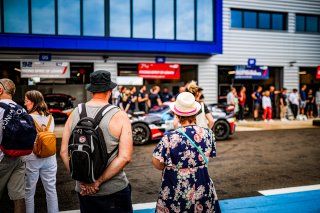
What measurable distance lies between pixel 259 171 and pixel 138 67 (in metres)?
11.2

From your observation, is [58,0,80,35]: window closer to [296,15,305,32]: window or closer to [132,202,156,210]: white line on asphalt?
[132,202,156,210]: white line on asphalt

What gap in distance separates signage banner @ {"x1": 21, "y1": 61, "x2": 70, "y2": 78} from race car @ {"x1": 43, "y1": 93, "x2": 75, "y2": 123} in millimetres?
1070

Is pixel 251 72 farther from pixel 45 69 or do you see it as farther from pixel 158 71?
pixel 45 69

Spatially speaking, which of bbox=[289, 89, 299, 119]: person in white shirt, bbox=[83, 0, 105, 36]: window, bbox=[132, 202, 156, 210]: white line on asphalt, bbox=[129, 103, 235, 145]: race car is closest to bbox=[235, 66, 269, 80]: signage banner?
bbox=[289, 89, 299, 119]: person in white shirt

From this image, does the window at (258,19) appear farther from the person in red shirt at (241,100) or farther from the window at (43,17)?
the window at (43,17)

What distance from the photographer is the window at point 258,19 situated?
18.7 m

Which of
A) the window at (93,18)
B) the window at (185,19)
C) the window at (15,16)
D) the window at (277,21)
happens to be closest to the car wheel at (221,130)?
the window at (185,19)

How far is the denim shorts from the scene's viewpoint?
8.11 feet

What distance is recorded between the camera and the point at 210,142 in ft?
8.95

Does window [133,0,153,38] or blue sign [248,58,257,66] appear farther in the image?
blue sign [248,58,257,66]

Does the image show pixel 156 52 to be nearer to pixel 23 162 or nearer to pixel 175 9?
pixel 175 9

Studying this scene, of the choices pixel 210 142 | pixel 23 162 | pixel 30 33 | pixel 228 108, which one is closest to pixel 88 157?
pixel 210 142

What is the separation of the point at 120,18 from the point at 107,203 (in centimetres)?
1400

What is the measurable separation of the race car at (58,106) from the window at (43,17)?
3.30 meters
